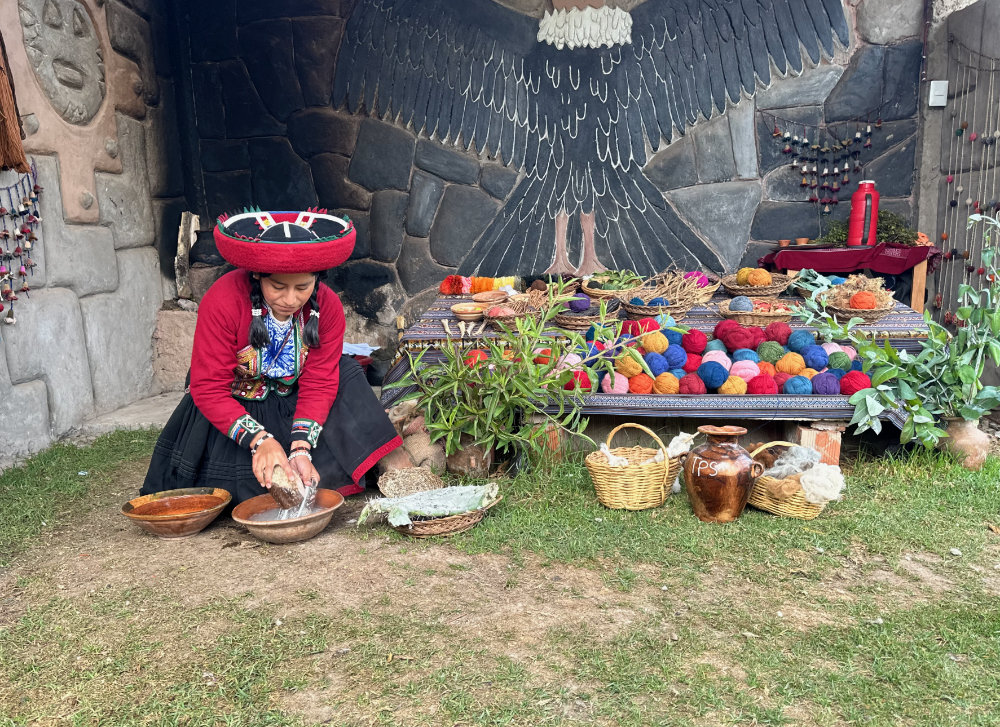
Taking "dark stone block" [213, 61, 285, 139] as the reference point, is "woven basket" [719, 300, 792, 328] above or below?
below

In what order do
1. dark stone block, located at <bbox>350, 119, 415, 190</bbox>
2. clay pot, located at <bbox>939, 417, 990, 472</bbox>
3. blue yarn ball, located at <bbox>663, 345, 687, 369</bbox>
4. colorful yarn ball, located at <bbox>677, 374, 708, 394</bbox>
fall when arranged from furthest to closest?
dark stone block, located at <bbox>350, 119, 415, 190</bbox>, blue yarn ball, located at <bbox>663, 345, 687, 369</bbox>, colorful yarn ball, located at <bbox>677, 374, 708, 394</bbox>, clay pot, located at <bbox>939, 417, 990, 472</bbox>


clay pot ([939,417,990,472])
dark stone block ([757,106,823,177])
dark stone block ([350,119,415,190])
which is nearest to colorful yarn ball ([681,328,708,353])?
clay pot ([939,417,990,472])

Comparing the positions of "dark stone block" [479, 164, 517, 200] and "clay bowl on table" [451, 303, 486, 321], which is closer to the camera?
"clay bowl on table" [451, 303, 486, 321]

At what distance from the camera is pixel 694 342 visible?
10.6 ft

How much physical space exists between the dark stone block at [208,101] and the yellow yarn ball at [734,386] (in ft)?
12.5

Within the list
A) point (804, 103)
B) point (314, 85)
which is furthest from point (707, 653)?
point (314, 85)

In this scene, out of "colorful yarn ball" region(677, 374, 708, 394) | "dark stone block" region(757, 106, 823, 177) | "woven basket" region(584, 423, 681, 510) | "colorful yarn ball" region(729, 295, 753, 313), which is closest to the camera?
"woven basket" region(584, 423, 681, 510)

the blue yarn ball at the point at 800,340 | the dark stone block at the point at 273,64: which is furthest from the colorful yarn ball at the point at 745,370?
the dark stone block at the point at 273,64

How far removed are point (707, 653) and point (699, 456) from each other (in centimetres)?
85

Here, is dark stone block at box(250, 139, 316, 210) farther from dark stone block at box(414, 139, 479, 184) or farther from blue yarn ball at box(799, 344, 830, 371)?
blue yarn ball at box(799, 344, 830, 371)

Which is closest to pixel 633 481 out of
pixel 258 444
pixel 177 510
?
pixel 258 444

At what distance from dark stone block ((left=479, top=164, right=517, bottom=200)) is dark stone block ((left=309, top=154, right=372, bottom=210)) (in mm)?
783

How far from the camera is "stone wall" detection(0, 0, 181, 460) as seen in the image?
11.7 ft

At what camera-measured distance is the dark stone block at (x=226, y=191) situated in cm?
502
